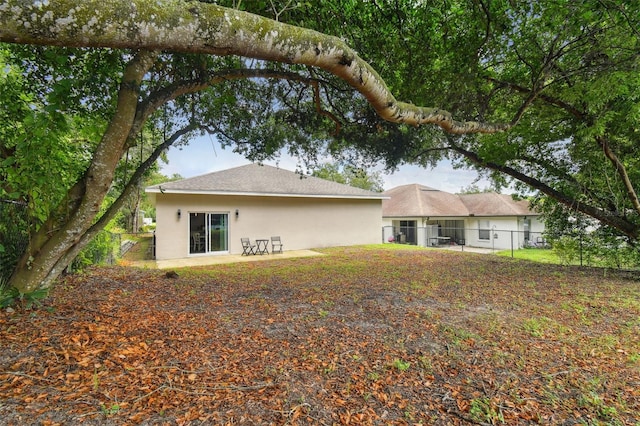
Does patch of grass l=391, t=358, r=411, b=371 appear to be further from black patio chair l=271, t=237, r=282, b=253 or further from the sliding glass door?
the sliding glass door

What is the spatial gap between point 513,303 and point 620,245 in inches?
267

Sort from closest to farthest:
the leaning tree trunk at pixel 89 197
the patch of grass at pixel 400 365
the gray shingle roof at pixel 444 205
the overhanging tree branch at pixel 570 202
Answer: the patch of grass at pixel 400 365
the leaning tree trunk at pixel 89 197
the overhanging tree branch at pixel 570 202
the gray shingle roof at pixel 444 205

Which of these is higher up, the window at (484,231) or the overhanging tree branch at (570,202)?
the overhanging tree branch at (570,202)

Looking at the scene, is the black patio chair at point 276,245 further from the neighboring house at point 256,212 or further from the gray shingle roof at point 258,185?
the gray shingle roof at point 258,185

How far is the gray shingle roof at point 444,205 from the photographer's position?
19527mm

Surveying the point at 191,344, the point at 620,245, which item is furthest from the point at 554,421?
the point at 620,245

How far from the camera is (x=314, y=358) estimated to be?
2.86 metres

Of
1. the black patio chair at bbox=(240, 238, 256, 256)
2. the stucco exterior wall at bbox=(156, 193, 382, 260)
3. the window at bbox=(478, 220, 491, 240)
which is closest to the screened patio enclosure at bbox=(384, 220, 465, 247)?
the window at bbox=(478, 220, 491, 240)

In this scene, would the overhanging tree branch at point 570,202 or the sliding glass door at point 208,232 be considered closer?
the overhanging tree branch at point 570,202

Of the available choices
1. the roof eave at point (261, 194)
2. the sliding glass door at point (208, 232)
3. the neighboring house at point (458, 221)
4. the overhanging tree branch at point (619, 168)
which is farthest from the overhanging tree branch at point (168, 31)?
the neighboring house at point (458, 221)

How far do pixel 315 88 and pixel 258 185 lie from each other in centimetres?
784

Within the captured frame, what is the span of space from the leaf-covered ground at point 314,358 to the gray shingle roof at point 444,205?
1501 centimetres

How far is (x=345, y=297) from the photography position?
5.16 meters

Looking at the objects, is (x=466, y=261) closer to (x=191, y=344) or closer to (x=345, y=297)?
(x=345, y=297)
